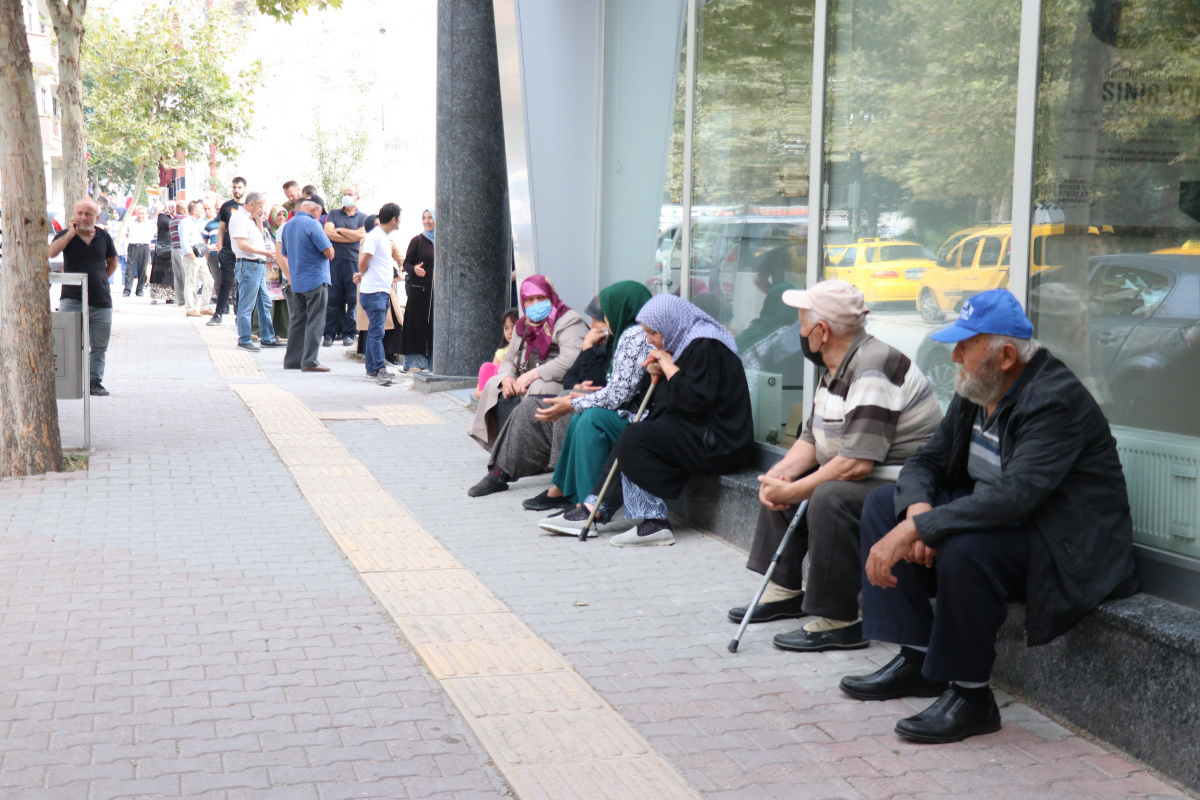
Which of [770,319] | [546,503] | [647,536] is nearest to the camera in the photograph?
[647,536]

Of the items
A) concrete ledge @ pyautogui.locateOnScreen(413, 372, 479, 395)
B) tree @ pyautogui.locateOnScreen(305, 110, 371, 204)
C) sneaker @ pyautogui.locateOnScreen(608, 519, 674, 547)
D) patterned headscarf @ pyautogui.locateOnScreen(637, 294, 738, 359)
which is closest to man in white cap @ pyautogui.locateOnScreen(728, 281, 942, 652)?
patterned headscarf @ pyautogui.locateOnScreen(637, 294, 738, 359)

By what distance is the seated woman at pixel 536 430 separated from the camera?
7.22 meters

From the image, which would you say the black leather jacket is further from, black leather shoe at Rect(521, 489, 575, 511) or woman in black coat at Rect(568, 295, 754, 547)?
black leather shoe at Rect(521, 489, 575, 511)

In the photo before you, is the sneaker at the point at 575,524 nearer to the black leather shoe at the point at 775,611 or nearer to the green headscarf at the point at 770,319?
the green headscarf at the point at 770,319

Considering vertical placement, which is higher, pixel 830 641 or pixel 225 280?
pixel 225 280

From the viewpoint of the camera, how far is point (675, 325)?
608cm

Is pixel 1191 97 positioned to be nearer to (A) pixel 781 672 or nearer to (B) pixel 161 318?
(A) pixel 781 672

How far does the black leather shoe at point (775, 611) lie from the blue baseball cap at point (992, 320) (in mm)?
1519

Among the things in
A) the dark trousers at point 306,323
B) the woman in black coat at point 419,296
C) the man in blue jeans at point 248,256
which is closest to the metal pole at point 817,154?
the woman in black coat at point 419,296

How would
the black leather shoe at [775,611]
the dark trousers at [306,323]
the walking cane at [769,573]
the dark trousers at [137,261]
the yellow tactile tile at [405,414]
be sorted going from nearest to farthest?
the walking cane at [769,573] → the black leather shoe at [775,611] → the yellow tactile tile at [405,414] → the dark trousers at [306,323] → the dark trousers at [137,261]

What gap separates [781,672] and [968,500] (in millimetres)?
1056

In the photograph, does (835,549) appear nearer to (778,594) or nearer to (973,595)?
(778,594)

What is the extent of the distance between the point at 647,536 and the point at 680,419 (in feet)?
2.06

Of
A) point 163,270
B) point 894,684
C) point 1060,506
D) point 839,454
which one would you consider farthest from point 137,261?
point 1060,506
